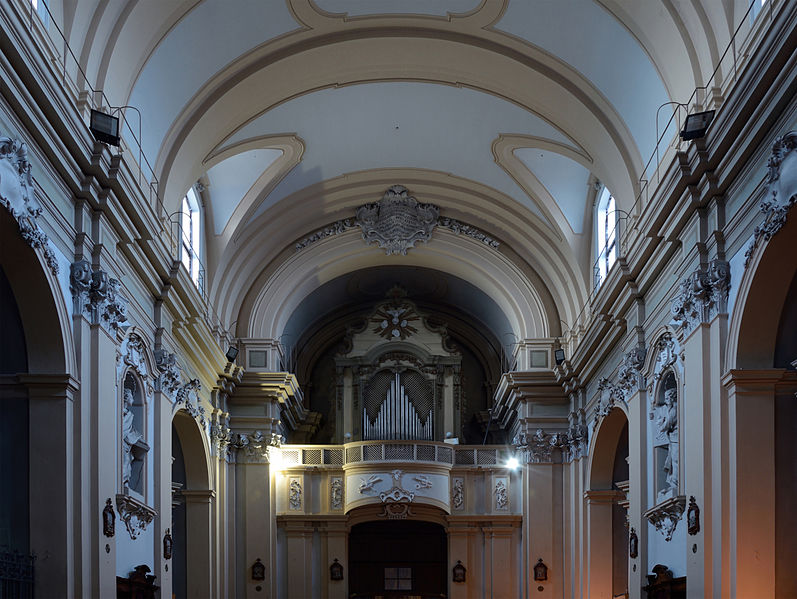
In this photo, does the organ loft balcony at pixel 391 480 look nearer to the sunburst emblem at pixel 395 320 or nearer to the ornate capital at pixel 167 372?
the sunburst emblem at pixel 395 320

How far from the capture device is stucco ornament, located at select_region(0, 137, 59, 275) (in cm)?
1074

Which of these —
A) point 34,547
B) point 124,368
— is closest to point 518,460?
point 124,368

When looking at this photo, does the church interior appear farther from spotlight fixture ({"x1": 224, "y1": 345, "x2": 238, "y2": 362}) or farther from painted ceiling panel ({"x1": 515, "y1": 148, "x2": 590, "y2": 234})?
spotlight fixture ({"x1": 224, "y1": 345, "x2": 238, "y2": 362})

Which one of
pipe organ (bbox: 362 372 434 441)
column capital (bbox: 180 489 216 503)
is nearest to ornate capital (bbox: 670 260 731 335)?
column capital (bbox: 180 489 216 503)

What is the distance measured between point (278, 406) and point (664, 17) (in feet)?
42.8

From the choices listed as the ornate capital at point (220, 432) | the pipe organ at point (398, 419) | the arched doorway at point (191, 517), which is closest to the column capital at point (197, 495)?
the arched doorway at point (191, 517)

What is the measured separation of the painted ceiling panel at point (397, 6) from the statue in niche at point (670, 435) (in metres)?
6.22

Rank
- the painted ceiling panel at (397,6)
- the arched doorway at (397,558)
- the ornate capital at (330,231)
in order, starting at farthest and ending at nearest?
the arched doorway at (397,558)
the ornate capital at (330,231)
the painted ceiling panel at (397,6)

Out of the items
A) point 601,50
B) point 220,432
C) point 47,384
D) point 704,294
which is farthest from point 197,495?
point 704,294

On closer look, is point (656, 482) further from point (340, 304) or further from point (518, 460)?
point (340, 304)

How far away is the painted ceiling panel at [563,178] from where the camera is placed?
2097 cm

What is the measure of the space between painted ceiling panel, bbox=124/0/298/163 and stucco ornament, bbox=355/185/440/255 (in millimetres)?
7718

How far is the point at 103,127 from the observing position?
13477mm

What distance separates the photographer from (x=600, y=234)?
21484 mm
